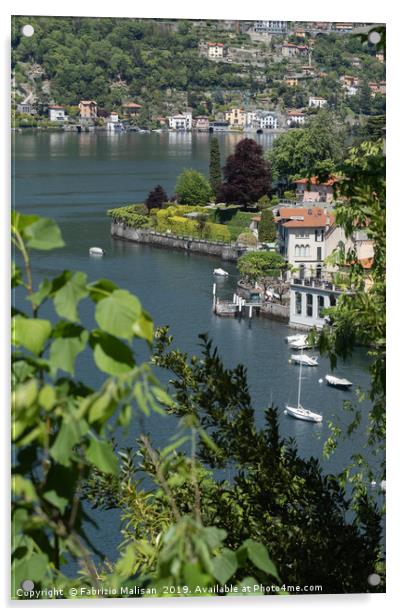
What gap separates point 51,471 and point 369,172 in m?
1.94

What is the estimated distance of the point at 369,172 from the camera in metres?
3.10

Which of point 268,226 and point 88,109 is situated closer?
point 88,109

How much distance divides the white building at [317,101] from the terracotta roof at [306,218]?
0.41m

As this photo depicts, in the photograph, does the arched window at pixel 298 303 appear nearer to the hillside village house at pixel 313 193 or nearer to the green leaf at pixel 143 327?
the hillside village house at pixel 313 193

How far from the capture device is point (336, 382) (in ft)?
15.3

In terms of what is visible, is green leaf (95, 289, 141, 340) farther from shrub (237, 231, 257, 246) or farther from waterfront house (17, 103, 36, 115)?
shrub (237, 231, 257, 246)

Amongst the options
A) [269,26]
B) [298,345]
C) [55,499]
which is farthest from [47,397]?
[298,345]

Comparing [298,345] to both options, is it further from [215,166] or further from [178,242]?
[215,166]

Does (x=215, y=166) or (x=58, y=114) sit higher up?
(x=58, y=114)

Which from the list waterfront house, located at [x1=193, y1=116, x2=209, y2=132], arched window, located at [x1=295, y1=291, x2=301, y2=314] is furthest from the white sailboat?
waterfront house, located at [x1=193, y1=116, x2=209, y2=132]

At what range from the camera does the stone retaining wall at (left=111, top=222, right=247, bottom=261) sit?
466cm

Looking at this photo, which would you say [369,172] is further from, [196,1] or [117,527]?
[117,527]

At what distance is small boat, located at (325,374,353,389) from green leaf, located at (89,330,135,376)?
10.9 ft

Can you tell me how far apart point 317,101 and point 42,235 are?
324 cm
